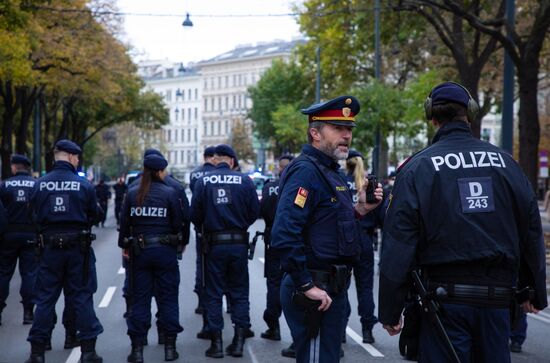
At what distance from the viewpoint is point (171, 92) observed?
478 ft

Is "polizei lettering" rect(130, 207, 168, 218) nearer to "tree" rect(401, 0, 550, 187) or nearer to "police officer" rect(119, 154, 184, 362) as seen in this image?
"police officer" rect(119, 154, 184, 362)

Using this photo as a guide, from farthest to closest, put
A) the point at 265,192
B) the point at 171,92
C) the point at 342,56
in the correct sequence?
the point at 171,92, the point at 342,56, the point at 265,192

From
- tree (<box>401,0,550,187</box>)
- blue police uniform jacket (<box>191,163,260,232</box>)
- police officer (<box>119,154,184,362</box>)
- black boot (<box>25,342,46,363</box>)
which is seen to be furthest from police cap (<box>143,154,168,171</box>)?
tree (<box>401,0,550,187</box>)

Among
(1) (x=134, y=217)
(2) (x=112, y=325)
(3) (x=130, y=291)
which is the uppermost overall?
(1) (x=134, y=217)

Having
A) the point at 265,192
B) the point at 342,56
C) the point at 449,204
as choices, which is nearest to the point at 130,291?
the point at 265,192

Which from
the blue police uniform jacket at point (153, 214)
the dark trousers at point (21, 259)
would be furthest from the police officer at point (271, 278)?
the dark trousers at point (21, 259)

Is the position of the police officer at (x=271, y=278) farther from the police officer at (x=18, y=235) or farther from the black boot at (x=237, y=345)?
the police officer at (x=18, y=235)

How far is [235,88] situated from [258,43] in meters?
7.55

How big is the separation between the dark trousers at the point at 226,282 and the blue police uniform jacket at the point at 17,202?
117 inches

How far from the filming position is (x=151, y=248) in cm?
885

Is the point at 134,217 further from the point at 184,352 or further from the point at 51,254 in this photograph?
the point at 184,352

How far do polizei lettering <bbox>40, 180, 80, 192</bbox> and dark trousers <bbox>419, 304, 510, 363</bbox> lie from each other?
16.4 feet

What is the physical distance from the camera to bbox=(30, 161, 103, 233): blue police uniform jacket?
8719 millimetres

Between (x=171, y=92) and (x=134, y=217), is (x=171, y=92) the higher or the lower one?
the higher one
